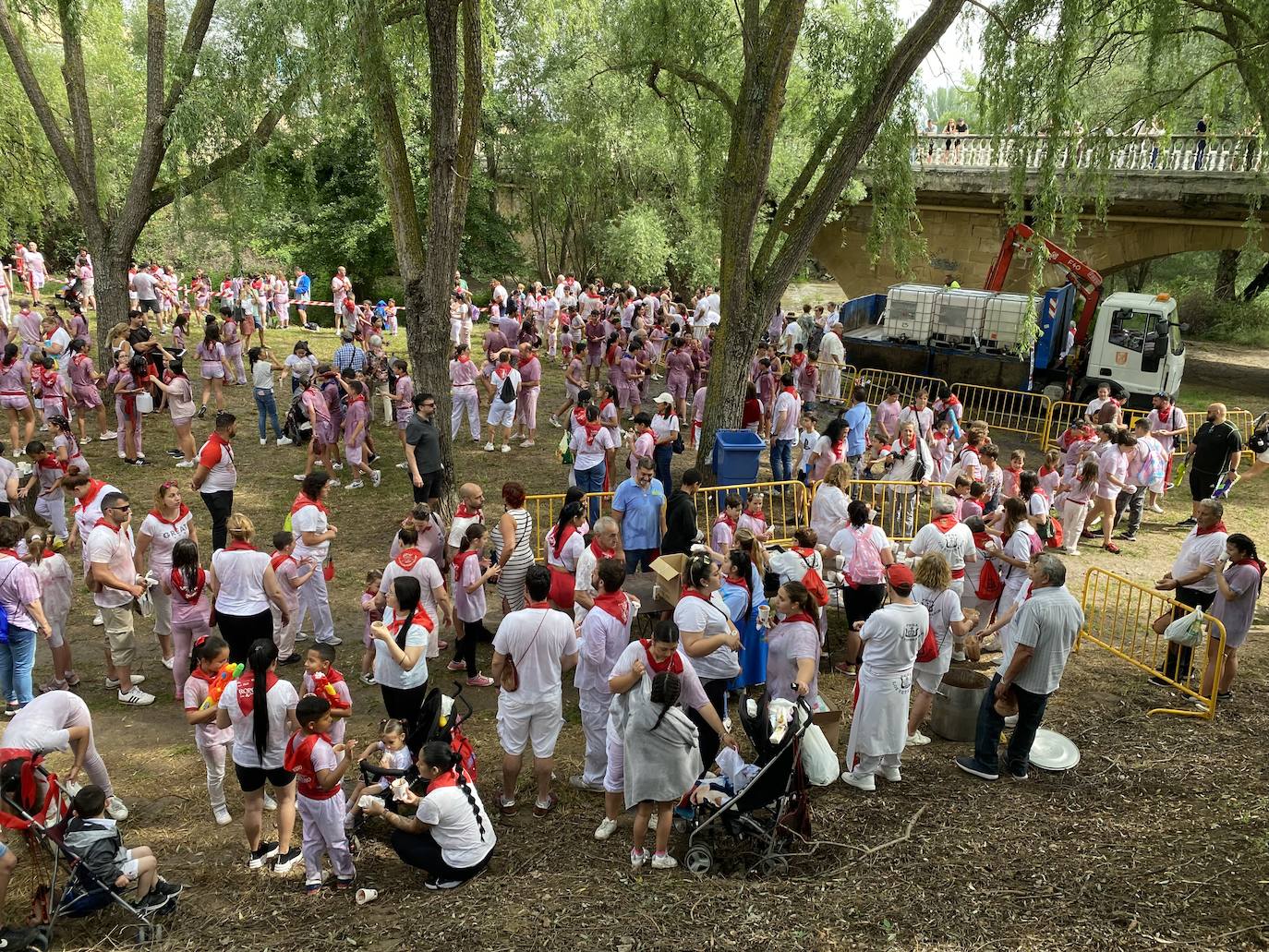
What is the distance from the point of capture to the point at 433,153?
9.52m

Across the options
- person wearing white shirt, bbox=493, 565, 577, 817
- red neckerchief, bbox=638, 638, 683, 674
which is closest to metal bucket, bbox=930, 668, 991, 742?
red neckerchief, bbox=638, 638, 683, 674

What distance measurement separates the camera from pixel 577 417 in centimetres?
1102

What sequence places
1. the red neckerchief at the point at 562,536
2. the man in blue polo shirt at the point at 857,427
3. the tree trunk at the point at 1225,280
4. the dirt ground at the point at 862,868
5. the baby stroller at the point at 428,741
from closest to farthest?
1. the dirt ground at the point at 862,868
2. the baby stroller at the point at 428,741
3. the red neckerchief at the point at 562,536
4. the man in blue polo shirt at the point at 857,427
5. the tree trunk at the point at 1225,280

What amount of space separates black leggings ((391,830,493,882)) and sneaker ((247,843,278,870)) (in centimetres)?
88

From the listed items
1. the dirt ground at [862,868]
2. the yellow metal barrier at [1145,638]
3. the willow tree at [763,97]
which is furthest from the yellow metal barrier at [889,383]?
the dirt ground at [862,868]

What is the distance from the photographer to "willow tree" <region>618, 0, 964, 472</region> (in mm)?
10789

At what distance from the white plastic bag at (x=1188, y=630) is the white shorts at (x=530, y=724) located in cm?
496

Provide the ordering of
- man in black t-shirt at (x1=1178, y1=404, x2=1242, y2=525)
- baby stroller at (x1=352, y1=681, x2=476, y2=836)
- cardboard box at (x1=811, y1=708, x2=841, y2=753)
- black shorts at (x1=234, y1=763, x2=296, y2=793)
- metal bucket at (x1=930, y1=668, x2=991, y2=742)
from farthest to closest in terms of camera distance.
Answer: man in black t-shirt at (x1=1178, y1=404, x2=1242, y2=525)
metal bucket at (x1=930, y1=668, x2=991, y2=742)
cardboard box at (x1=811, y1=708, x2=841, y2=753)
baby stroller at (x1=352, y1=681, x2=476, y2=836)
black shorts at (x1=234, y1=763, x2=296, y2=793)

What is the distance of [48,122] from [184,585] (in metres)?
10.6

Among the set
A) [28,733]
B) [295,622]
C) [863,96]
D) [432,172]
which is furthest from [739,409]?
[28,733]

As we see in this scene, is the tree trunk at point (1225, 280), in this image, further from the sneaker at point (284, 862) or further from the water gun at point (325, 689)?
the sneaker at point (284, 862)

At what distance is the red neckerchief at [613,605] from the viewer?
19.8 feet

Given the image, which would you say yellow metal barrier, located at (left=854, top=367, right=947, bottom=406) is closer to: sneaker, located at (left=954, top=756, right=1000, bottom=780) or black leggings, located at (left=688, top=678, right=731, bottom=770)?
sneaker, located at (left=954, top=756, right=1000, bottom=780)

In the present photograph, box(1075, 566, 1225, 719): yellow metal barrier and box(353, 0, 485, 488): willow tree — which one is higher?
box(353, 0, 485, 488): willow tree
